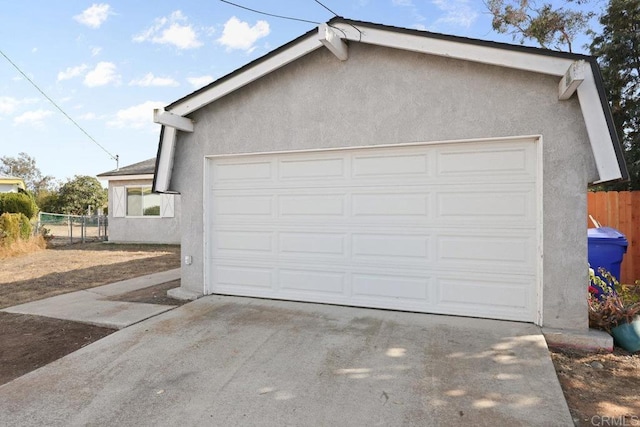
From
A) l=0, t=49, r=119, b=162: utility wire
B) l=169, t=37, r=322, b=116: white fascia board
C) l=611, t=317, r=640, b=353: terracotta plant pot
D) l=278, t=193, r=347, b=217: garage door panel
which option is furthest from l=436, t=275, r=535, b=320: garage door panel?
l=0, t=49, r=119, b=162: utility wire

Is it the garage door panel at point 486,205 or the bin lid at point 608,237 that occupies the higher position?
the garage door panel at point 486,205

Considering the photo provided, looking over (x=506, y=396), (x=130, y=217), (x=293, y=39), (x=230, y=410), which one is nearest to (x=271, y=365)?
(x=230, y=410)

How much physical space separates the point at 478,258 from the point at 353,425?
279cm

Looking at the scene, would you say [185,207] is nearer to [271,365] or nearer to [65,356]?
[65,356]

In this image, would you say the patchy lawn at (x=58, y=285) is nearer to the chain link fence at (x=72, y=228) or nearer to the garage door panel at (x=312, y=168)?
the chain link fence at (x=72, y=228)

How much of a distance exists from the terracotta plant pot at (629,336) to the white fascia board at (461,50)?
9.45 feet

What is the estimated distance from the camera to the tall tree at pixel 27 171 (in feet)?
153

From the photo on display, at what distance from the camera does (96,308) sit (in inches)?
214

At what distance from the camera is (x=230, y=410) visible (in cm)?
282

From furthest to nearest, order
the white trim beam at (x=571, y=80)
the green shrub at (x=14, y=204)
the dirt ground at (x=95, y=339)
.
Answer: the green shrub at (x=14, y=204) < the white trim beam at (x=571, y=80) < the dirt ground at (x=95, y=339)

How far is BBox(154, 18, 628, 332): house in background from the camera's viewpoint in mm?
4145

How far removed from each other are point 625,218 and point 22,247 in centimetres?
1770

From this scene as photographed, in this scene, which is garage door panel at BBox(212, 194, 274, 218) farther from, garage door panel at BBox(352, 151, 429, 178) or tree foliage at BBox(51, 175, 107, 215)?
tree foliage at BBox(51, 175, 107, 215)

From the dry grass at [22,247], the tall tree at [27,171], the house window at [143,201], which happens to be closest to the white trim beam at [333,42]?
the house window at [143,201]
